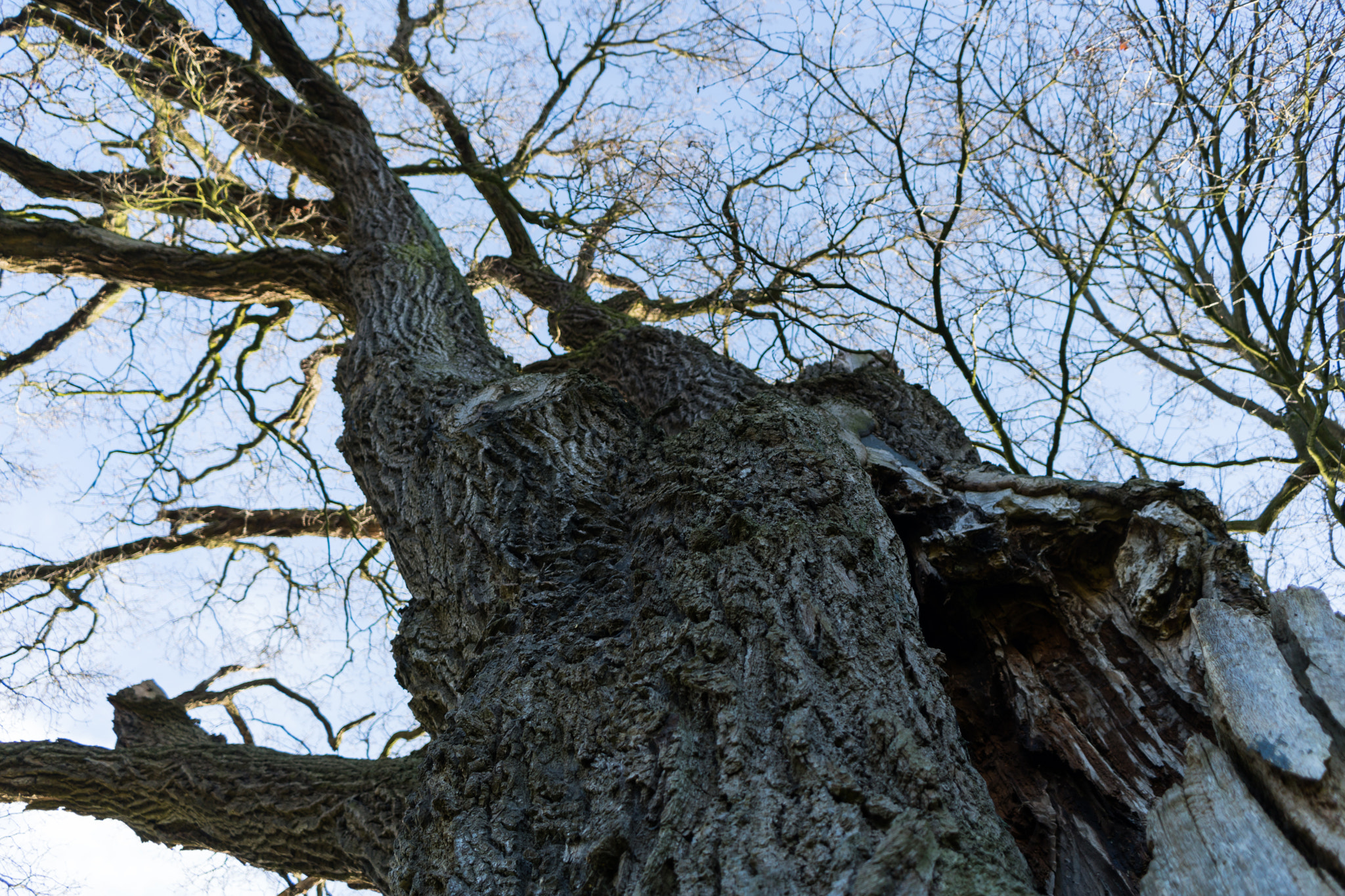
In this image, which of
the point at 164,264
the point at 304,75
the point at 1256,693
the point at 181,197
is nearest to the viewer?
the point at 1256,693

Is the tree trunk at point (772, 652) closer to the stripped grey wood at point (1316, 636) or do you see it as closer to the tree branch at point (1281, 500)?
the stripped grey wood at point (1316, 636)

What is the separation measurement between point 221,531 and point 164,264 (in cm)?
171

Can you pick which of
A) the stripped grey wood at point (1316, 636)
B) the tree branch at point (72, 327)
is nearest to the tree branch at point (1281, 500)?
the stripped grey wood at point (1316, 636)

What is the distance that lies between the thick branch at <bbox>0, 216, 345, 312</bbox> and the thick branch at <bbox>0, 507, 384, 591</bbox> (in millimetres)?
1425

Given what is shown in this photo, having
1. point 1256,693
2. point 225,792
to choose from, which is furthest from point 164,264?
point 1256,693

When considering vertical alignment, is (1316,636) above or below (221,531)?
below

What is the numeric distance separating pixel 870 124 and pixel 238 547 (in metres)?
4.24

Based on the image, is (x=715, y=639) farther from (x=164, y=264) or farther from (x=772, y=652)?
(x=164, y=264)

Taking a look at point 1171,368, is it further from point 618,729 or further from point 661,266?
point 618,729

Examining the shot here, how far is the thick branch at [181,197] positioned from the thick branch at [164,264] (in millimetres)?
215

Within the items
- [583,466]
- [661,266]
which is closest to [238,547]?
[661,266]

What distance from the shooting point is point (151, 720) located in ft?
9.81

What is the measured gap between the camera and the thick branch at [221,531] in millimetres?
4578

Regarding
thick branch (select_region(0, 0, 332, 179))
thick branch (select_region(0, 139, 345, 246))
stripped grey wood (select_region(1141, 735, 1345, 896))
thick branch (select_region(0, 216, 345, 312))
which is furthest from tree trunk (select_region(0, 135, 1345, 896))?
thick branch (select_region(0, 0, 332, 179))
